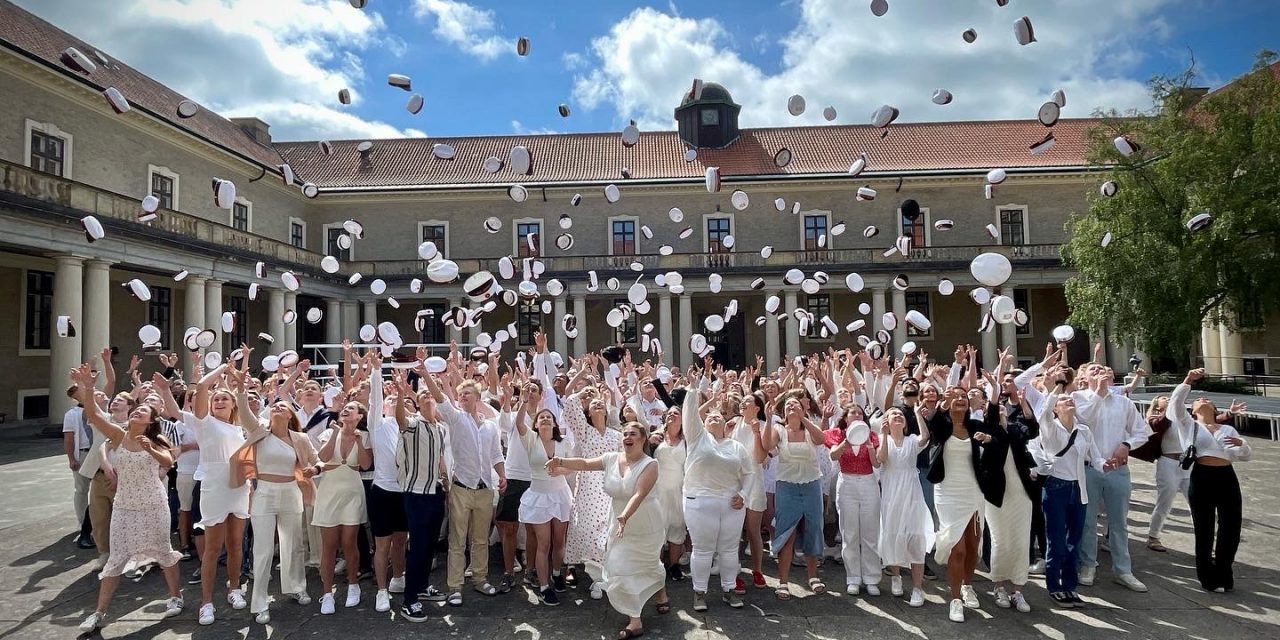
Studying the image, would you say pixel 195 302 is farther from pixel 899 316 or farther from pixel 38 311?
pixel 899 316

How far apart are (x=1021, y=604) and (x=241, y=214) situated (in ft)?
111

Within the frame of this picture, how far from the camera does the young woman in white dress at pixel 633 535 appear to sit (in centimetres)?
532

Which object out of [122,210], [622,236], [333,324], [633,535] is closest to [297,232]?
[333,324]

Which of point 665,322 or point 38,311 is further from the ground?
point 38,311

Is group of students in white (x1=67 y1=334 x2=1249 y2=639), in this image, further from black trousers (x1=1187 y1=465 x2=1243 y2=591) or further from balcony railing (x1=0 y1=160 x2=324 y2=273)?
balcony railing (x1=0 y1=160 x2=324 y2=273)

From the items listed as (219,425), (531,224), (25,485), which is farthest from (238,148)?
(219,425)

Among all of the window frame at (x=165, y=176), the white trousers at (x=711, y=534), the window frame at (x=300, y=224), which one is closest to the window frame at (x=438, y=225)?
the window frame at (x=300, y=224)

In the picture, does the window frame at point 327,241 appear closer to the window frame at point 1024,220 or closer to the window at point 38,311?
the window at point 38,311

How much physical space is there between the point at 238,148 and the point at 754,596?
35.1m

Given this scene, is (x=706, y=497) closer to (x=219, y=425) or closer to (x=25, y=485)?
(x=219, y=425)

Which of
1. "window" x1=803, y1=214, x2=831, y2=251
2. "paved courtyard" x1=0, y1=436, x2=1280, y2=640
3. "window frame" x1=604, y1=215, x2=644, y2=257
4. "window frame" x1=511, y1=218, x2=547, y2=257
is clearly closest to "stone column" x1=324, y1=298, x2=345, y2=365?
"window frame" x1=511, y1=218, x2=547, y2=257

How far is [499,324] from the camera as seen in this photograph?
37.6 metres

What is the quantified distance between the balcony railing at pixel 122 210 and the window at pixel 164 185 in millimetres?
2929

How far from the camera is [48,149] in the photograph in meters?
21.2
